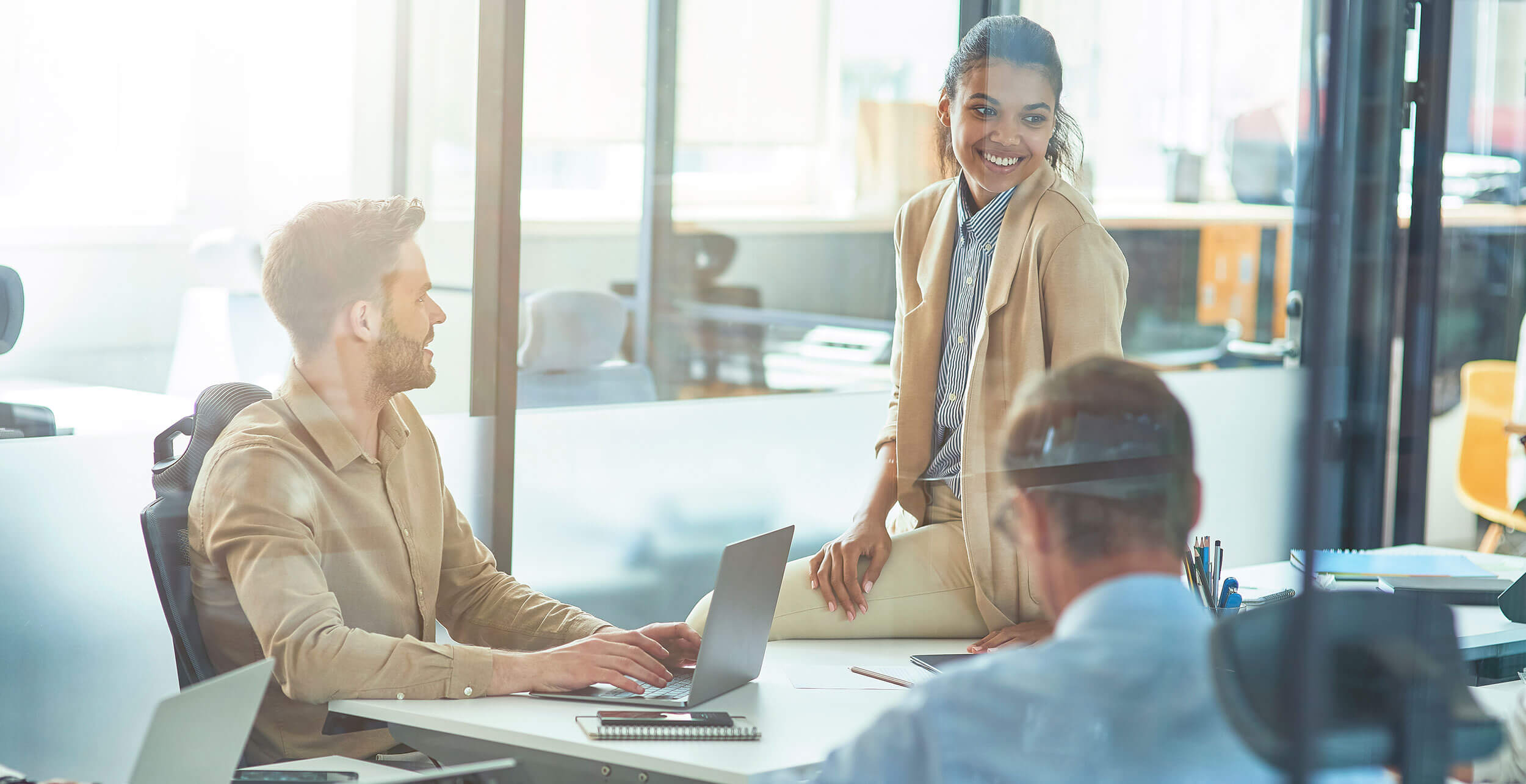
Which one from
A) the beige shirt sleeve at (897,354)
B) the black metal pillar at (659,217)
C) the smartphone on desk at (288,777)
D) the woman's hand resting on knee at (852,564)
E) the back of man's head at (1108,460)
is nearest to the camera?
the back of man's head at (1108,460)

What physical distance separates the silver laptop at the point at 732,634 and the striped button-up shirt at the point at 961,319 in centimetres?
55

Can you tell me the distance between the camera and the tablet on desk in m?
2.09

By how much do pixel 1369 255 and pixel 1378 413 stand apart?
0.49 m

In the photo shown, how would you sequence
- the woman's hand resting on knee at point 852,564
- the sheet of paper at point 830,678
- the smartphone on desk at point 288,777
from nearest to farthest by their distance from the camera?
the smartphone on desk at point 288,777, the sheet of paper at point 830,678, the woman's hand resting on knee at point 852,564

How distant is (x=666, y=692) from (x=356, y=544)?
0.52 m

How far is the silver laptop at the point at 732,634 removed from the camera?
1843mm

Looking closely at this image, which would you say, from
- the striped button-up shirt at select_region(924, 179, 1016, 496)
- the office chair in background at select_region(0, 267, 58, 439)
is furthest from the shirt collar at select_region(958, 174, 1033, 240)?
the office chair in background at select_region(0, 267, 58, 439)

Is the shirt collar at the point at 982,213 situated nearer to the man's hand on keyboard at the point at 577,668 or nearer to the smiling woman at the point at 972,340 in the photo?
the smiling woman at the point at 972,340

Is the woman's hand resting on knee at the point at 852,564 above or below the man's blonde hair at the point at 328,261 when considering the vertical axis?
below

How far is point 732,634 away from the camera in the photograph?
6.23 ft

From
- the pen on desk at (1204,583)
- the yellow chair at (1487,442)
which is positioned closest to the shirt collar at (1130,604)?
the pen on desk at (1204,583)

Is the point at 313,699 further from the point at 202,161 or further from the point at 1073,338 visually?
the point at 1073,338

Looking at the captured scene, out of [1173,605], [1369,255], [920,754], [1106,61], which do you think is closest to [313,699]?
[920,754]

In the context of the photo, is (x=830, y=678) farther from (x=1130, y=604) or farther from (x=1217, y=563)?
(x=1130, y=604)
